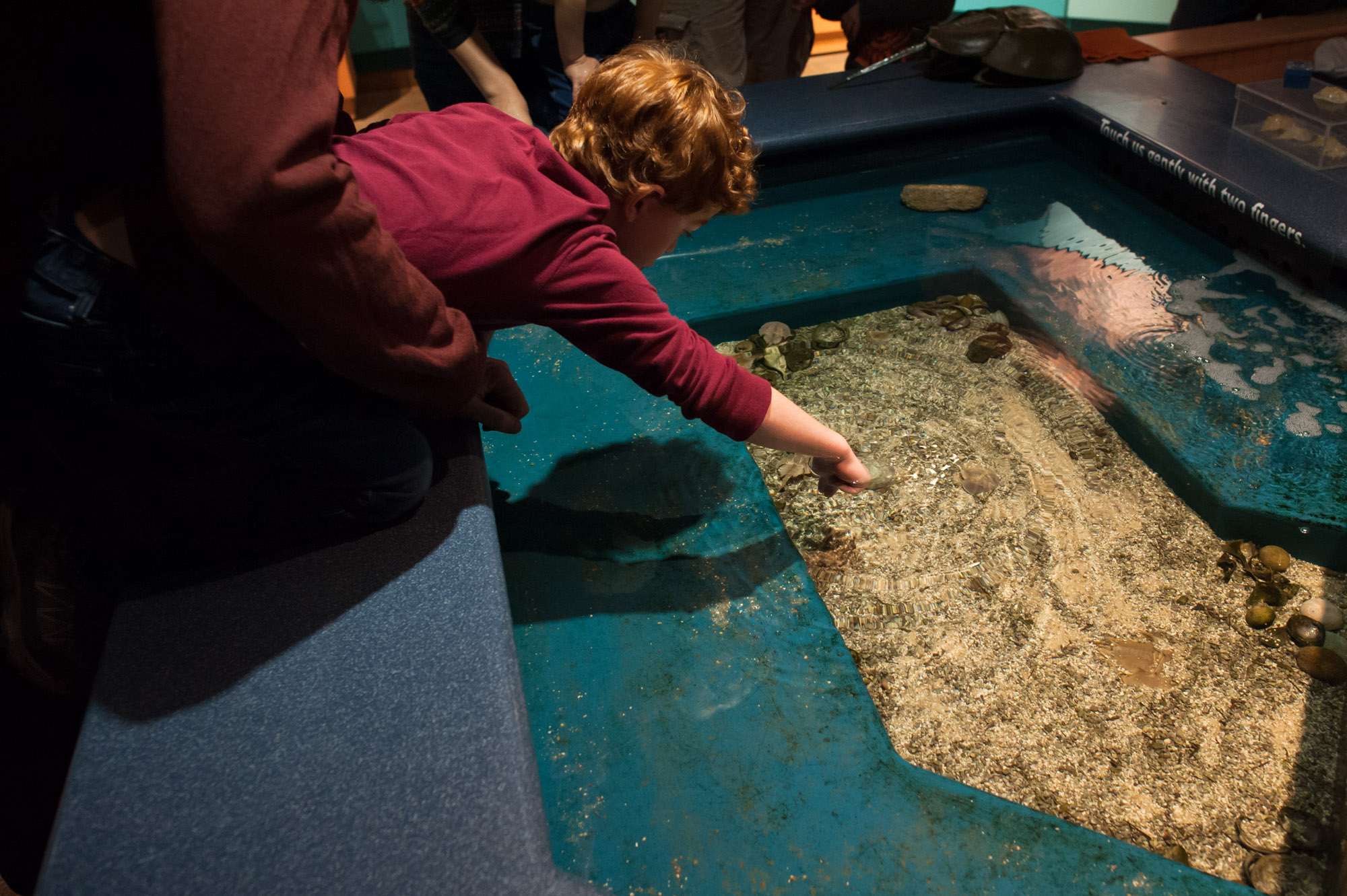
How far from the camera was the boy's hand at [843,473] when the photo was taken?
1205 millimetres

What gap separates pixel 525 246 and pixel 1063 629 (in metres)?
1.01

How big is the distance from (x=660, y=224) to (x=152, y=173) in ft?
2.07

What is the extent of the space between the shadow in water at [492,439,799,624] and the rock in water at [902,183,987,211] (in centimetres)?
117

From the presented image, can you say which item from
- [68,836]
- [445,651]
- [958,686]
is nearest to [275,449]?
[445,651]

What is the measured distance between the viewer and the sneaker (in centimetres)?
95

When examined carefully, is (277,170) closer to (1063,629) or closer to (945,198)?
(1063,629)

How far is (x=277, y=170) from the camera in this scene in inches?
25.4

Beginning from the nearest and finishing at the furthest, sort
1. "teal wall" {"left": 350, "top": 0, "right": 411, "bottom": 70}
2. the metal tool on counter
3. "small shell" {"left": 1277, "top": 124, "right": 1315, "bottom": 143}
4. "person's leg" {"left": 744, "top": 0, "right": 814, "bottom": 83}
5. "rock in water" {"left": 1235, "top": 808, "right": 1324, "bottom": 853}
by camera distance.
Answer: "rock in water" {"left": 1235, "top": 808, "right": 1324, "bottom": 853}, "small shell" {"left": 1277, "top": 124, "right": 1315, "bottom": 143}, the metal tool on counter, "person's leg" {"left": 744, "top": 0, "right": 814, "bottom": 83}, "teal wall" {"left": 350, "top": 0, "right": 411, "bottom": 70}

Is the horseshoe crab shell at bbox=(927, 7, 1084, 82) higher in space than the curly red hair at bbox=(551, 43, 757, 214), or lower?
lower

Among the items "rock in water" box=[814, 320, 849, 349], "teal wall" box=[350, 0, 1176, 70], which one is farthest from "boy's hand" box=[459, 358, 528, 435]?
"teal wall" box=[350, 0, 1176, 70]

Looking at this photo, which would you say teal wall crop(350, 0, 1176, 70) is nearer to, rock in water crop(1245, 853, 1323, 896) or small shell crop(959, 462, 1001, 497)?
small shell crop(959, 462, 1001, 497)

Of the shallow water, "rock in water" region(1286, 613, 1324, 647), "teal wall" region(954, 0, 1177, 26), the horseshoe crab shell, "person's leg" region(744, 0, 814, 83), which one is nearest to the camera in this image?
"rock in water" region(1286, 613, 1324, 647)

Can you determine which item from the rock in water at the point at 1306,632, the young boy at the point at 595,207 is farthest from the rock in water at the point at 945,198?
the rock in water at the point at 1306,632

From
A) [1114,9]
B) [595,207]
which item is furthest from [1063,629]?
[1114,9]
